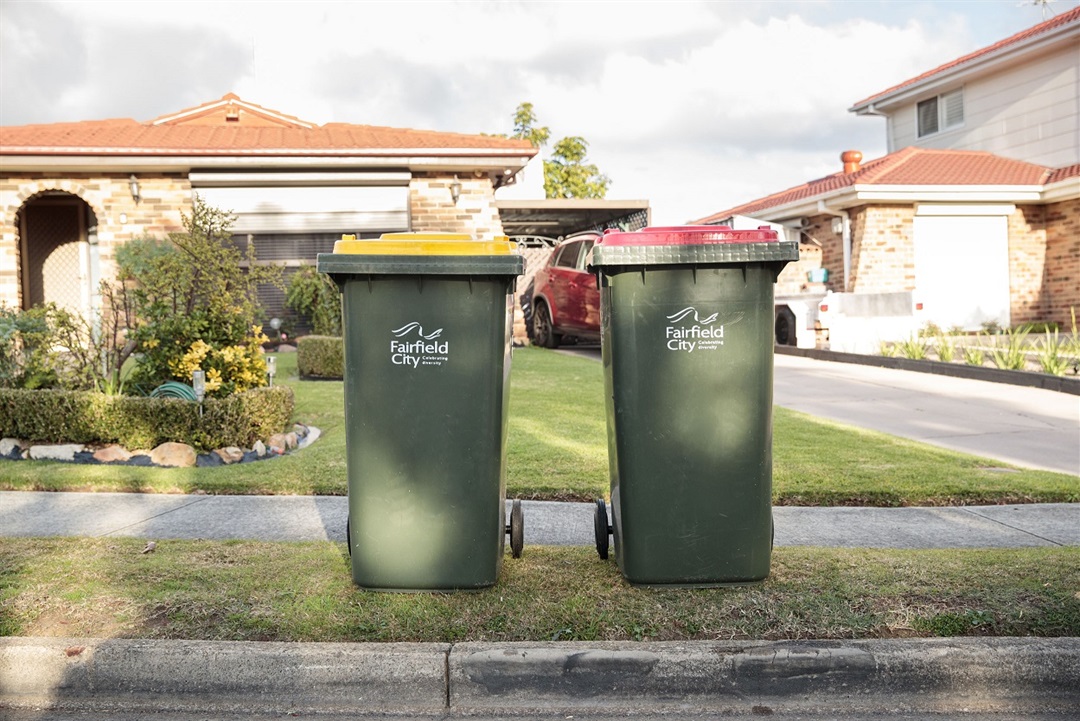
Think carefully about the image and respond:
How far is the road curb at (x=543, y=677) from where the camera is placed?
3.14 meters

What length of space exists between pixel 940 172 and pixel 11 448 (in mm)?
17617

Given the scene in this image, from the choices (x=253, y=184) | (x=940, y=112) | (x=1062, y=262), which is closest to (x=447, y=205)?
(x=253, y=184)

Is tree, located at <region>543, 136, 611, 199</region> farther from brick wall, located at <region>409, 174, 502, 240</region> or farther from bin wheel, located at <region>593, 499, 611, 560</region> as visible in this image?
bin wheel, located at <region>593, 499, 611, 560</region>

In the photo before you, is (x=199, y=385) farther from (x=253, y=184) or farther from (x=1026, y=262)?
(x=1026, y=262)

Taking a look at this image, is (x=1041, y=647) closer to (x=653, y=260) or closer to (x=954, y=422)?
(x=653, y=260)

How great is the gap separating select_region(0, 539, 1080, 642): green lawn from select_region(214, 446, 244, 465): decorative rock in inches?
95.8

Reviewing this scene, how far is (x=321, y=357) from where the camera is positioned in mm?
10594

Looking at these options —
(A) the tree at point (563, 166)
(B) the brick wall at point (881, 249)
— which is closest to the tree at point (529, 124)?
(A) the tree at point (563, 166)

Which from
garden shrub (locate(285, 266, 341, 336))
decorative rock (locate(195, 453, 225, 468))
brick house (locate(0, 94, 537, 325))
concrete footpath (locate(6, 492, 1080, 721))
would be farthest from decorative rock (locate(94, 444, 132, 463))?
brick house (locate(0, 94, 537, 325))

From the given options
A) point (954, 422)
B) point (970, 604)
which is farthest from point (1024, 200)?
point (970, 604)

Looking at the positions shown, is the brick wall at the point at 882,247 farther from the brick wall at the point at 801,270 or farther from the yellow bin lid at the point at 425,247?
the yellow bin lid at the point at 425,247

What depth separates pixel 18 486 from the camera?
6.00 metres

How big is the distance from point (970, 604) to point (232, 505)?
4.09 meters

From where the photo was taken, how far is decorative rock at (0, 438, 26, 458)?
6801 millimetres
